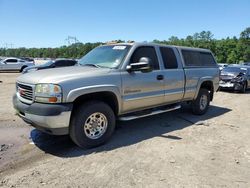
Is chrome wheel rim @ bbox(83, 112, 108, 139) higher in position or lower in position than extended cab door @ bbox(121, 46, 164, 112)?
lower

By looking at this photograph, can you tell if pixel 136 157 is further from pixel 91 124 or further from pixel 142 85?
pixel 142 85

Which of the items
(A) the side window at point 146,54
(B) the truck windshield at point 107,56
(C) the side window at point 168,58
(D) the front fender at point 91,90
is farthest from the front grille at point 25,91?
(C) the side window at point 168,58

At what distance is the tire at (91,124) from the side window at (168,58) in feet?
6.59

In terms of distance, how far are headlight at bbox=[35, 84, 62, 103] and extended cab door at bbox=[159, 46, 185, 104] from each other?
8.83 ft

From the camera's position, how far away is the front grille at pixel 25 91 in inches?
179

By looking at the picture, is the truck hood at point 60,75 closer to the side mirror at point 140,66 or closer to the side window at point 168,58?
the side mirror at point 140,66

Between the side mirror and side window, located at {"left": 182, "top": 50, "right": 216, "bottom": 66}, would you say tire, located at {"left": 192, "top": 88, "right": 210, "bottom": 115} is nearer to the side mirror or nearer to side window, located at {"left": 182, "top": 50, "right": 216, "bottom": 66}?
side window, located at {"left": 182, "top": 50, "right": 216, "bottom": 66}

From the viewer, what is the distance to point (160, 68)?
→ 5984 mm

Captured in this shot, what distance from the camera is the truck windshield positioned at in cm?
533

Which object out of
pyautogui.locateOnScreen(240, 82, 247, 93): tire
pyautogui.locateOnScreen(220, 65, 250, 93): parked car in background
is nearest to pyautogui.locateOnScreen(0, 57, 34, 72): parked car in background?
pyautogui.locateOnScreen(220, 65, 250, 93): parked car in background

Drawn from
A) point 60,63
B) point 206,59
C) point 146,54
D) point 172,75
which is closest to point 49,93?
point 146,54

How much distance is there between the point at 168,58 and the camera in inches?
249

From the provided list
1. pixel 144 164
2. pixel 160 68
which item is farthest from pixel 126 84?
pixel 144 164

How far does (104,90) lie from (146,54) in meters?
1.54
